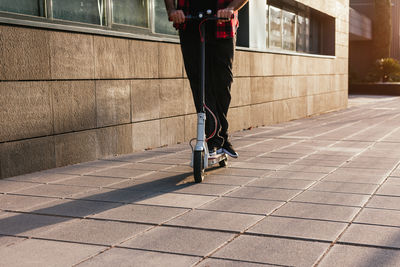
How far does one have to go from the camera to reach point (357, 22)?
33812 millimetres

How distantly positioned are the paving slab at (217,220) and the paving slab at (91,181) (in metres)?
1.27

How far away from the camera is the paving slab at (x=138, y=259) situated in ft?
8.54

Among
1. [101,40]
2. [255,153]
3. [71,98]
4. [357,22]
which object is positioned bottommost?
[255,153]

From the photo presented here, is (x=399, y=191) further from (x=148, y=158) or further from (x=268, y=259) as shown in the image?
(x=148, y=158)

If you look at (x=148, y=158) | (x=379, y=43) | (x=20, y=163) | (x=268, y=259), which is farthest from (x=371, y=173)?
(x=379, y=43)

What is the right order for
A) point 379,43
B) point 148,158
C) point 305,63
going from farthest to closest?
point 379,43 < point 305,63 < point 148,158

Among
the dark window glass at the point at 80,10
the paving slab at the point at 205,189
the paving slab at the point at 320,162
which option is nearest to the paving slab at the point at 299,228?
the paving slab at the point at 205,189

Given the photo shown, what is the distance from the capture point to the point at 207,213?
140 inches

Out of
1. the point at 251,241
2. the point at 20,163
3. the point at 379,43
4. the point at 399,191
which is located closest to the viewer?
the point at 251,241

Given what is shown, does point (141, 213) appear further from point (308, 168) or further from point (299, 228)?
point (308, 168)

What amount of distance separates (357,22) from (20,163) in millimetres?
31511

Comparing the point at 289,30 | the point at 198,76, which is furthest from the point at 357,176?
the point at 289,30

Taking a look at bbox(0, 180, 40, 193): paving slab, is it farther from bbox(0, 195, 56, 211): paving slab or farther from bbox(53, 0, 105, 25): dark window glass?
bbox(53, 0, 105, 25): dark window glass

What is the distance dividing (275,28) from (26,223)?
31.7 ft
